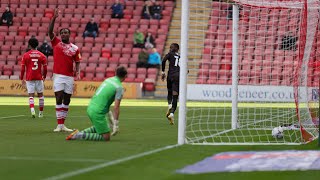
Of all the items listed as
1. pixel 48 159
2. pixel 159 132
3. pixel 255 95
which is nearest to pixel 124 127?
pixel 159 132

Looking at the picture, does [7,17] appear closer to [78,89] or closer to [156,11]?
[78,89]

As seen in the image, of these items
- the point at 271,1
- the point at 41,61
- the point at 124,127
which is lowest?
the point at 124,127

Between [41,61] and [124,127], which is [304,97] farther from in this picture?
[41,61]

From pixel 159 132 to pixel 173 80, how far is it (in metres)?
3.53

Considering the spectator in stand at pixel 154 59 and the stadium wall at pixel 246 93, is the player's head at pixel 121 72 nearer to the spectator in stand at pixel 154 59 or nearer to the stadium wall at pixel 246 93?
the stadium wall at pixel 246 93

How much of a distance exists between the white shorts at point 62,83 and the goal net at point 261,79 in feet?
7.96

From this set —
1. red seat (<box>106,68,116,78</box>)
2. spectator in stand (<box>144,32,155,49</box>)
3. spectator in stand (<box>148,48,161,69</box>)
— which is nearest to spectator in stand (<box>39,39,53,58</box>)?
red seat (<box>106,68,116,78</box>)

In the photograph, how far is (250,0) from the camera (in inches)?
550

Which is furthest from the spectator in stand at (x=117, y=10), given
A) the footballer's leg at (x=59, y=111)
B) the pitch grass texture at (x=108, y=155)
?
the footballer's leg at (x=59, y=111)

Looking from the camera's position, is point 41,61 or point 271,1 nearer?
point 271,1

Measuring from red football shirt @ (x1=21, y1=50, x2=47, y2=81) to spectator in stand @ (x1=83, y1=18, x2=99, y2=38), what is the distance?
18989 millimetres

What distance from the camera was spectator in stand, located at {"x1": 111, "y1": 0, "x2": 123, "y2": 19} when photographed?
124 ft

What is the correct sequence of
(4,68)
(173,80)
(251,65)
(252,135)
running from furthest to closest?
(4,68) < (251,65) < (173,80) < (252,135)

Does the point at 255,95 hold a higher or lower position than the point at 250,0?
lower
